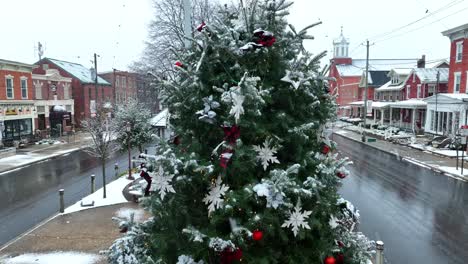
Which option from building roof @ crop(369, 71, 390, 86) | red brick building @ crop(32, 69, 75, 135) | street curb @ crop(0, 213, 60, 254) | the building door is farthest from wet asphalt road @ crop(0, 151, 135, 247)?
building roof @ crop(369, 71, 390, 86)

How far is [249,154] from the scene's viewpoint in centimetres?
326

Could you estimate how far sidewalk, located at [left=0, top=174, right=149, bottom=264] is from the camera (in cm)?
909

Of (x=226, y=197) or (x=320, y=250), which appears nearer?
(x=226, y=197)

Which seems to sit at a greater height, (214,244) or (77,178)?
(214,244)

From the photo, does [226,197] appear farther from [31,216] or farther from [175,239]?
[31,216]

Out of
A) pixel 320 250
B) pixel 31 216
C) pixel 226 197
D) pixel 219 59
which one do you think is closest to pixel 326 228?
pixel 320 250

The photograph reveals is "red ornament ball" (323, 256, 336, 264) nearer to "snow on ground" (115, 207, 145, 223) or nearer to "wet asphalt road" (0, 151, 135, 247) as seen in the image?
"snow on ground" (115, 207, 145, 223)

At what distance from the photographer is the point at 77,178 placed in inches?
768

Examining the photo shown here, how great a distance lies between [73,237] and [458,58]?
118 feet

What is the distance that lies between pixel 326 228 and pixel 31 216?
12969mm

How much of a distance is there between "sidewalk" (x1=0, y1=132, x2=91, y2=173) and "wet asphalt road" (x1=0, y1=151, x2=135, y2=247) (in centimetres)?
78

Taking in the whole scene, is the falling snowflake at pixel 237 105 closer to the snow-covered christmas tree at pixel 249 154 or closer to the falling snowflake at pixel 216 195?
the snow-covered christmas tree at pixel 249 154

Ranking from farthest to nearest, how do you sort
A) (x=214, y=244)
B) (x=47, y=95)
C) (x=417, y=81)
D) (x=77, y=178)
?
(x=417, y=81) < (x=47, y=95) < (x=77, y=178) < (x=214, y=244)

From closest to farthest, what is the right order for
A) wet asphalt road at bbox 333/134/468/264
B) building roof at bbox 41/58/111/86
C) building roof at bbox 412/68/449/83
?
wet asphalt road at bbox 333/134/468/264 → building roof at bbox 412/68/449/83 → building roof at bbox 41/58/111/86
